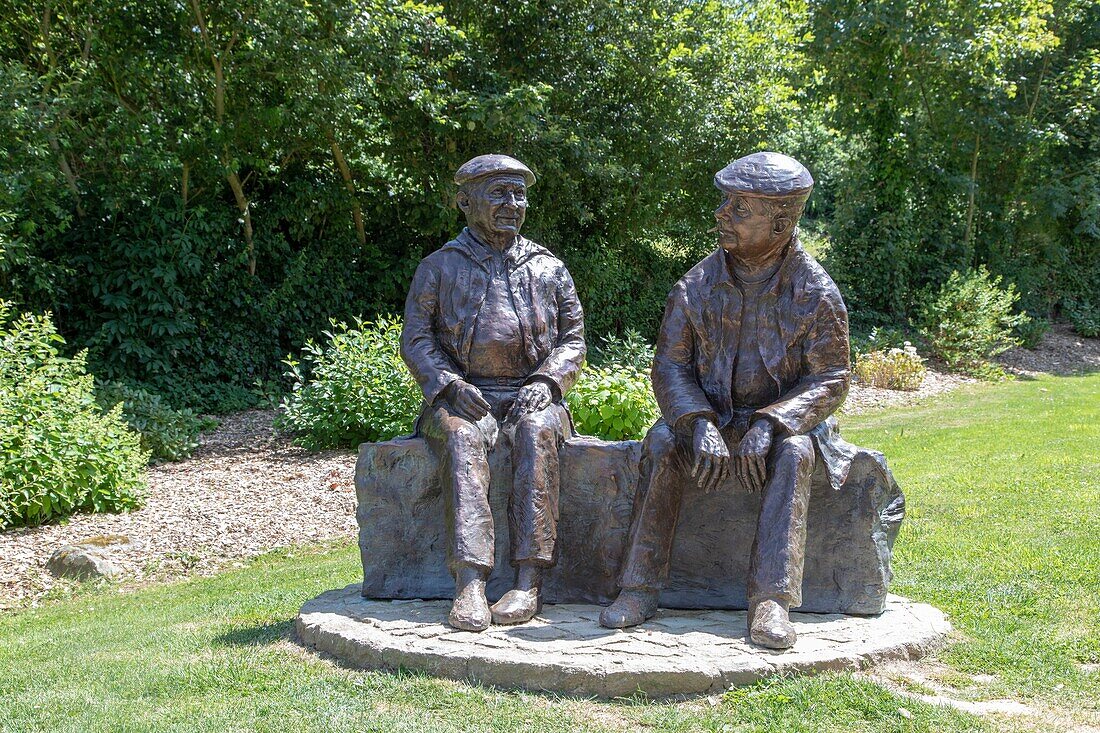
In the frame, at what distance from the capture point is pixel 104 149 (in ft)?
40.1

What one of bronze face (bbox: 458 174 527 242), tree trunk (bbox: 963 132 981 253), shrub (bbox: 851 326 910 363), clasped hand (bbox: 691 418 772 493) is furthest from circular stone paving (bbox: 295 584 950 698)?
tree trunk (bbox: 963 132 981 253)

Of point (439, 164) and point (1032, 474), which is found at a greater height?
point (439, 164)

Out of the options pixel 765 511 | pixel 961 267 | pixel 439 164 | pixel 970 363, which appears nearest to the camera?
pixel 765 511

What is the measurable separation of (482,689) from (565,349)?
1869 millimetres

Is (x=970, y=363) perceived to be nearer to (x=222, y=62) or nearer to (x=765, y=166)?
(x=222, y=62)

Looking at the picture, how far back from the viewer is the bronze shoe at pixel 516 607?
471cm

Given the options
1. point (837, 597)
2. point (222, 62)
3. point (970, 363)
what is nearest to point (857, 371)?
point (970, 363)

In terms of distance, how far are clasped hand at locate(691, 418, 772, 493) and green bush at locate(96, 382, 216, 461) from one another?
23.0ft

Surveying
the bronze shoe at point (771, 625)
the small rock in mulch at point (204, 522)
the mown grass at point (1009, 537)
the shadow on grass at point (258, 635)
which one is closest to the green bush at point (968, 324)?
the mown grass at point (1009, 537)

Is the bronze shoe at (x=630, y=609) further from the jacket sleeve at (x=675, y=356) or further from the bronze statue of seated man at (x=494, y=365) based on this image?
the jacket sleeve at (x=675, y=356)

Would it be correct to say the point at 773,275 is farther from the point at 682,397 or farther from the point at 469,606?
the point at 469,606

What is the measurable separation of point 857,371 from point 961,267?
5310mm

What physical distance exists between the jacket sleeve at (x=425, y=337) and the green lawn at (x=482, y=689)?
54.4 inches

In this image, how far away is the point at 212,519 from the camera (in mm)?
8398
